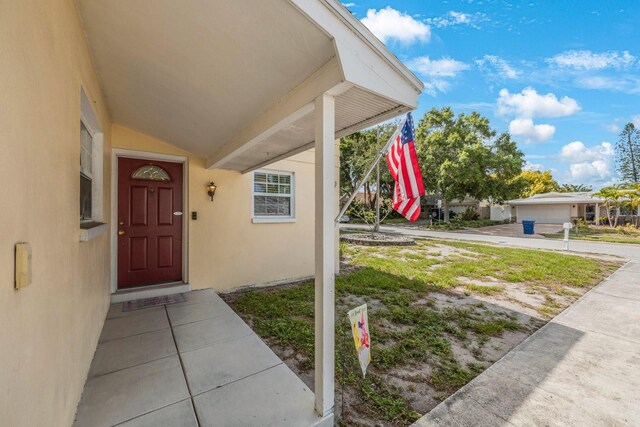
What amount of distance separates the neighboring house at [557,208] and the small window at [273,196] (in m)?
27.6

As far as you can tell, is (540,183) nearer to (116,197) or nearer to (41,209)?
(116,197)

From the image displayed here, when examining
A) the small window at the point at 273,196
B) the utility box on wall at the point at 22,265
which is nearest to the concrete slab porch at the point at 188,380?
the utility box on wall at the point at 22,265

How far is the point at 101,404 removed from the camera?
6.63 ft

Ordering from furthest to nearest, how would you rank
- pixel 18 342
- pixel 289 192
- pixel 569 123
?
pixel 569 123 < pixel 289 192 < pixel 18 342

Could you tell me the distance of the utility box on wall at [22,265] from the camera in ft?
3.24

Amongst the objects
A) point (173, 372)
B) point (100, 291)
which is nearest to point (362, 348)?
point (173, 372)

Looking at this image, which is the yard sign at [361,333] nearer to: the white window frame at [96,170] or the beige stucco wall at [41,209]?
the beige stucco wall at [41,209]

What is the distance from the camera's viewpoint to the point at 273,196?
5.67m

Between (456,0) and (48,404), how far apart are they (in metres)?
9.35

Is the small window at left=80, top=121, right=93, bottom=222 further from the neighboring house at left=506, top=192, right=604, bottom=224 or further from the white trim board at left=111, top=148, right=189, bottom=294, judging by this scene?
the neighboring house at left=506, top=192, right=604, bottom=224

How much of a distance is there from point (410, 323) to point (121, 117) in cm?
511

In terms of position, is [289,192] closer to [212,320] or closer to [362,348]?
[212,320]

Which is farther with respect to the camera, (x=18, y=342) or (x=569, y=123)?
(x=569, y=123)

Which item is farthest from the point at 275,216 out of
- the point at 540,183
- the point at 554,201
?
the point at 540,183
